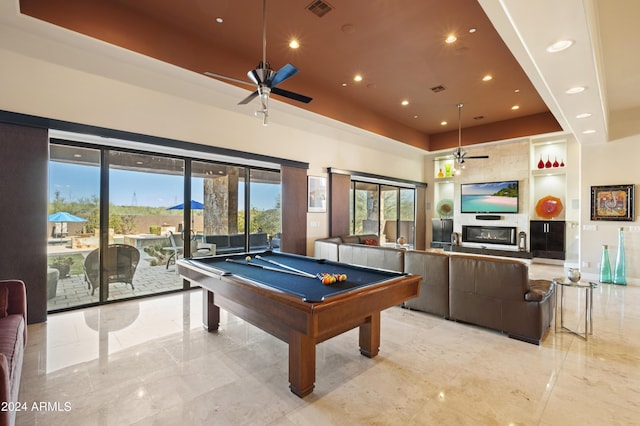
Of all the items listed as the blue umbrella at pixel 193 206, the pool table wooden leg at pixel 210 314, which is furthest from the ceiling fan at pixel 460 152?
the pool table wooden leg at pixel 210 314

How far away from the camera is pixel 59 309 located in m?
4.21

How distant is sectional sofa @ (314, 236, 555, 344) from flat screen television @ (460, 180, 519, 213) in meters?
5.41

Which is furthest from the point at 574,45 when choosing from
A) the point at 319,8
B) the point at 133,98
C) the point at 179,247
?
the point at 179,247

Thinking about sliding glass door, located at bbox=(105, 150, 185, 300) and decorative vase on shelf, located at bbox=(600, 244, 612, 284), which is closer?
sliding glass door, located at bbox=(105, 150, 185, 300)

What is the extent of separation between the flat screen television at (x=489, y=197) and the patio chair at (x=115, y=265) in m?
8.86

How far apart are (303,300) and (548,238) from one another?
8.66 metres

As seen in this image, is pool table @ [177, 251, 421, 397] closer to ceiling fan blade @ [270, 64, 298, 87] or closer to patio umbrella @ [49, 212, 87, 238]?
ceiling fan blade @ [270, 64, 298, 87]

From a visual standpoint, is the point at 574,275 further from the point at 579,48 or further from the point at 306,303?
the point at 306,303

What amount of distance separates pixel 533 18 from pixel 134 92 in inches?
192

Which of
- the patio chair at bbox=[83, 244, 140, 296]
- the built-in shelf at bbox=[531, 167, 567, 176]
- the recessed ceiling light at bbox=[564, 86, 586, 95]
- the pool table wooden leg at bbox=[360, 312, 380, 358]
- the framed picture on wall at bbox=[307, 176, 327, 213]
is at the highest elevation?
the recessed ceiling light at bbox=[564, 86, 586, 95]

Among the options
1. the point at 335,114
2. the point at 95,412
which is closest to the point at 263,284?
the point at 95,412

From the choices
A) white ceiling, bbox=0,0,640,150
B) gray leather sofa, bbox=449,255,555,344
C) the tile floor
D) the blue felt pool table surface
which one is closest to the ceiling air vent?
white ceiling, bbox=0,0,640,150

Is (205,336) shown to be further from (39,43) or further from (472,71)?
(472,71)

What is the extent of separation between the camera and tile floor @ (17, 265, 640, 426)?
2143 millimetres
